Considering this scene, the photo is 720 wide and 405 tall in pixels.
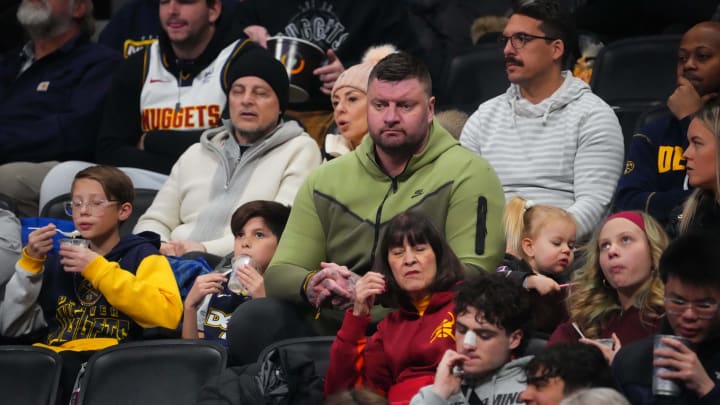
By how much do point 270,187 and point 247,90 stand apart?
418 millimetres

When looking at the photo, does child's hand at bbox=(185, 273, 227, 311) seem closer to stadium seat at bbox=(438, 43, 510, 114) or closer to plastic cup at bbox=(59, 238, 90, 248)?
plastic cup at bbox=(59, 238, 90, 248)

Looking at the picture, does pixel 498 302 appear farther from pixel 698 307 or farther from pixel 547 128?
pixel 547 128

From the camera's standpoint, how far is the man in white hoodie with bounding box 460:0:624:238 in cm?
538

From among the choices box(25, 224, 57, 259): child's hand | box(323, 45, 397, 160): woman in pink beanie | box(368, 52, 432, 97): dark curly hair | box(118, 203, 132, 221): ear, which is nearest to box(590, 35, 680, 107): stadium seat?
box(323, 45, 397, 160): woman in pink beanie

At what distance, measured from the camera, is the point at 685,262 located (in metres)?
3.62

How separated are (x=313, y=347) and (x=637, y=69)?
2533mm

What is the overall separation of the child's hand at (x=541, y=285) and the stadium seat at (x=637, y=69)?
1913 millimetres

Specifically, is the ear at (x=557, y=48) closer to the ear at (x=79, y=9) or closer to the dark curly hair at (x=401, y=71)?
the dark curly hair at (x=401, y=71)

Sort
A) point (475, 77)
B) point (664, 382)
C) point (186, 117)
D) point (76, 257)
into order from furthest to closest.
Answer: point (475, 77), point (186, 117), point (76, 257), point (664, 382)

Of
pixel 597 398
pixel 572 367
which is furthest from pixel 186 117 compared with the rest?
pixel 597 398

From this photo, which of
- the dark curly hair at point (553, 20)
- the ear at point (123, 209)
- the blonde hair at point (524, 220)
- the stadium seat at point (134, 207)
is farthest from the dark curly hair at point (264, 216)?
the dark curly hair at point (553, 20)

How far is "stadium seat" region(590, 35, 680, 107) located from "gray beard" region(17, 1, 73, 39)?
2.71 metres

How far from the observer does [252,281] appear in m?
4.91

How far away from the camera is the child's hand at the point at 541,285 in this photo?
435cm
